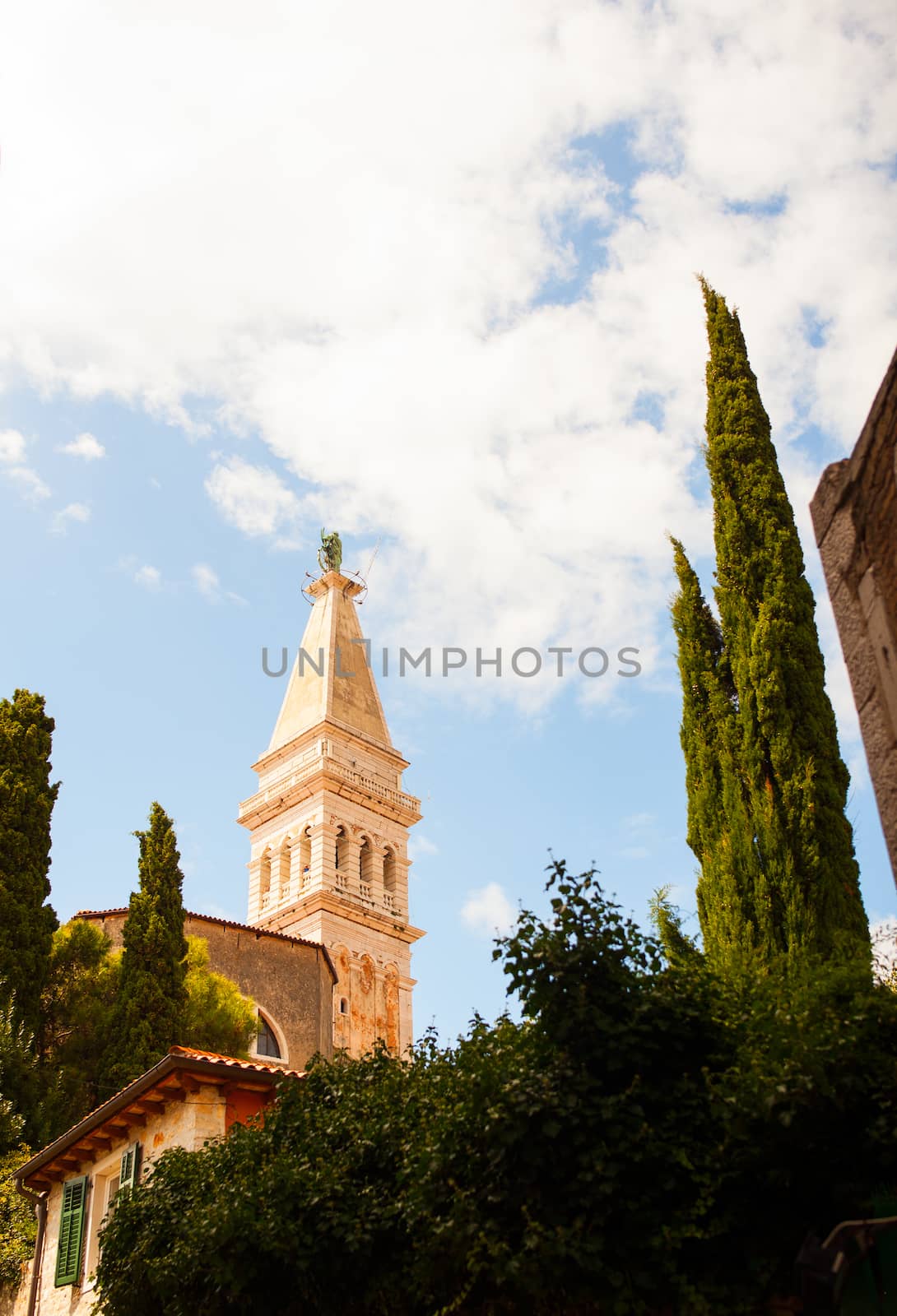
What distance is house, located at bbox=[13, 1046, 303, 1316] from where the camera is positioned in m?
13.5

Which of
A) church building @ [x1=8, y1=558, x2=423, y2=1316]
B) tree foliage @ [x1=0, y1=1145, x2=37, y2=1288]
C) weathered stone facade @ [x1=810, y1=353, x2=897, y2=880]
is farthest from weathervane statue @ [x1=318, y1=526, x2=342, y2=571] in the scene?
weathered stone facade @ [x1=810, y1=353, x2=897, y2=880]

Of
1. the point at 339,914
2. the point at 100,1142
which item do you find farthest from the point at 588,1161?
the point at 339,914

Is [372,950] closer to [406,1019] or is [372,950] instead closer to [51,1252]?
[406,1019]

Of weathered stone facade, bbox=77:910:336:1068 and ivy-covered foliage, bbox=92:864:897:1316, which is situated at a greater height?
weathered stone facade, bbox=77:910:336:1068

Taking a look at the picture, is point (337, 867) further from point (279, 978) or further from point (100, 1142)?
point (100, 1142)

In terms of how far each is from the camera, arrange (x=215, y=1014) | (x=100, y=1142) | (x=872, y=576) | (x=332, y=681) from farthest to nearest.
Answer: (x=332, y=681) → (x=215, y=1014) → (x=100, y=1142) → (x=872, y=576)

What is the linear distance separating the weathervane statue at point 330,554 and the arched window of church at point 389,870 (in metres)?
14.8

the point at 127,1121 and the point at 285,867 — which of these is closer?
the point at 127,1121

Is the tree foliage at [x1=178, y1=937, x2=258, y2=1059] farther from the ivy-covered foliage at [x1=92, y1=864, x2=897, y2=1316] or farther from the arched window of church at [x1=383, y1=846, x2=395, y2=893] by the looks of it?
the arched window of church at [x1=383, y1=846, x2=395, y2=893]

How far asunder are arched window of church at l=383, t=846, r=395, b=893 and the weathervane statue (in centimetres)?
1484

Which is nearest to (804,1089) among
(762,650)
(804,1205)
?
(804,1205)

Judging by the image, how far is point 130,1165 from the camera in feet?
47.7

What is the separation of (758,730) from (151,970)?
15043 millimetres

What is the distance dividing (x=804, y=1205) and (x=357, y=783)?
3944cm
